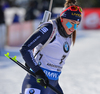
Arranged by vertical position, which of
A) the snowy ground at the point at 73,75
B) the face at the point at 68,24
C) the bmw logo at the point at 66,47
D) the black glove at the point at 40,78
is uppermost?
the face at the point at 68,24

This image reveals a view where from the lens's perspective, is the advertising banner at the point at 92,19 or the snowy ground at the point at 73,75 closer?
the snowy ground at the point at 73,75

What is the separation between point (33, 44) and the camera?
2172mm

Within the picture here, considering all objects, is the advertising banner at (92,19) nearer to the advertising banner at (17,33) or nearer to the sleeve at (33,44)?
the advertising banner at (17,33)

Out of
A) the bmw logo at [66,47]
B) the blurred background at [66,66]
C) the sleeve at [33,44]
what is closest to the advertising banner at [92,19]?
the blurred background at [66,66]

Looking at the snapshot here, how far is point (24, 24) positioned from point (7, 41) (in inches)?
61.4

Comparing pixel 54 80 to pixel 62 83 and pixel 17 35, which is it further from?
pixel 17 35

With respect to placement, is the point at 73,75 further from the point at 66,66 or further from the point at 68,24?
the point at 68,24

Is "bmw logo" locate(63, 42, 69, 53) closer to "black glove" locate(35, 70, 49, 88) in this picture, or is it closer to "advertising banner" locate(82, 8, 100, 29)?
"black glove" locate(35, 70, 49, 88)

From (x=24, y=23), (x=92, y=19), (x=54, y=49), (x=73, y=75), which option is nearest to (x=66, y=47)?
(x=54, y=49)

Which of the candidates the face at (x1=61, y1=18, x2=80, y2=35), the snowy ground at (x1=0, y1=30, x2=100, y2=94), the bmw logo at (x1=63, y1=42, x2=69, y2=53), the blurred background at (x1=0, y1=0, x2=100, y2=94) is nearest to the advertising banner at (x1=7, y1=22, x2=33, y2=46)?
the blurred background at (x1=0, y1=0, x2=100, y2=94)

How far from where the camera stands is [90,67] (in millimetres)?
6461

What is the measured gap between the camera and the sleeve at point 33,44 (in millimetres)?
2162

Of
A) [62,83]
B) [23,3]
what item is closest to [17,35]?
[62,83]

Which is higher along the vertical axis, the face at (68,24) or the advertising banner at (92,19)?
the face at (68,24)
